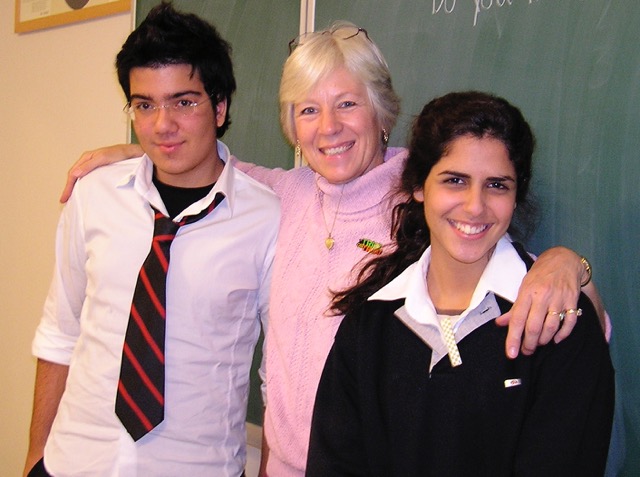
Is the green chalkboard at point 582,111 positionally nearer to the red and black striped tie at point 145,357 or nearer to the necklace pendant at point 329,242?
the necklace pendant at point 329,242

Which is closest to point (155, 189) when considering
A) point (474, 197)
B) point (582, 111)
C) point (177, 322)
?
point (177, 322)

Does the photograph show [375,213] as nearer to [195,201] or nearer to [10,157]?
[195,201]

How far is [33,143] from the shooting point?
3.16m

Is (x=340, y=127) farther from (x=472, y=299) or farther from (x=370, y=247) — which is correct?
(x=472, y=299)

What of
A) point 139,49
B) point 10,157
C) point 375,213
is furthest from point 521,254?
point 10,157

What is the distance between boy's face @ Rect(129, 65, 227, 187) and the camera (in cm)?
163

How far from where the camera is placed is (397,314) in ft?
4.29

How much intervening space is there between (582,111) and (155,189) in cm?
108

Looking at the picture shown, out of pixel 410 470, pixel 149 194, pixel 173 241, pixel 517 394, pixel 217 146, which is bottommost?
pixel 410 470

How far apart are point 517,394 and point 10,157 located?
2.97 meters

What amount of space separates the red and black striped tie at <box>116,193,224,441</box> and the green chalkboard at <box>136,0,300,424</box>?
71 cm

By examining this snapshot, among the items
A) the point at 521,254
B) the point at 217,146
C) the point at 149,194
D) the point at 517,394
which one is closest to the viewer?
the point at 517,394

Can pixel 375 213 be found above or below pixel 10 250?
above

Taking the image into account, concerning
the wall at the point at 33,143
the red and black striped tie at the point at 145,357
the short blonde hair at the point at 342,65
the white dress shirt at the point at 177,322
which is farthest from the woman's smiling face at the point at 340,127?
the wall at the point at 33,143
